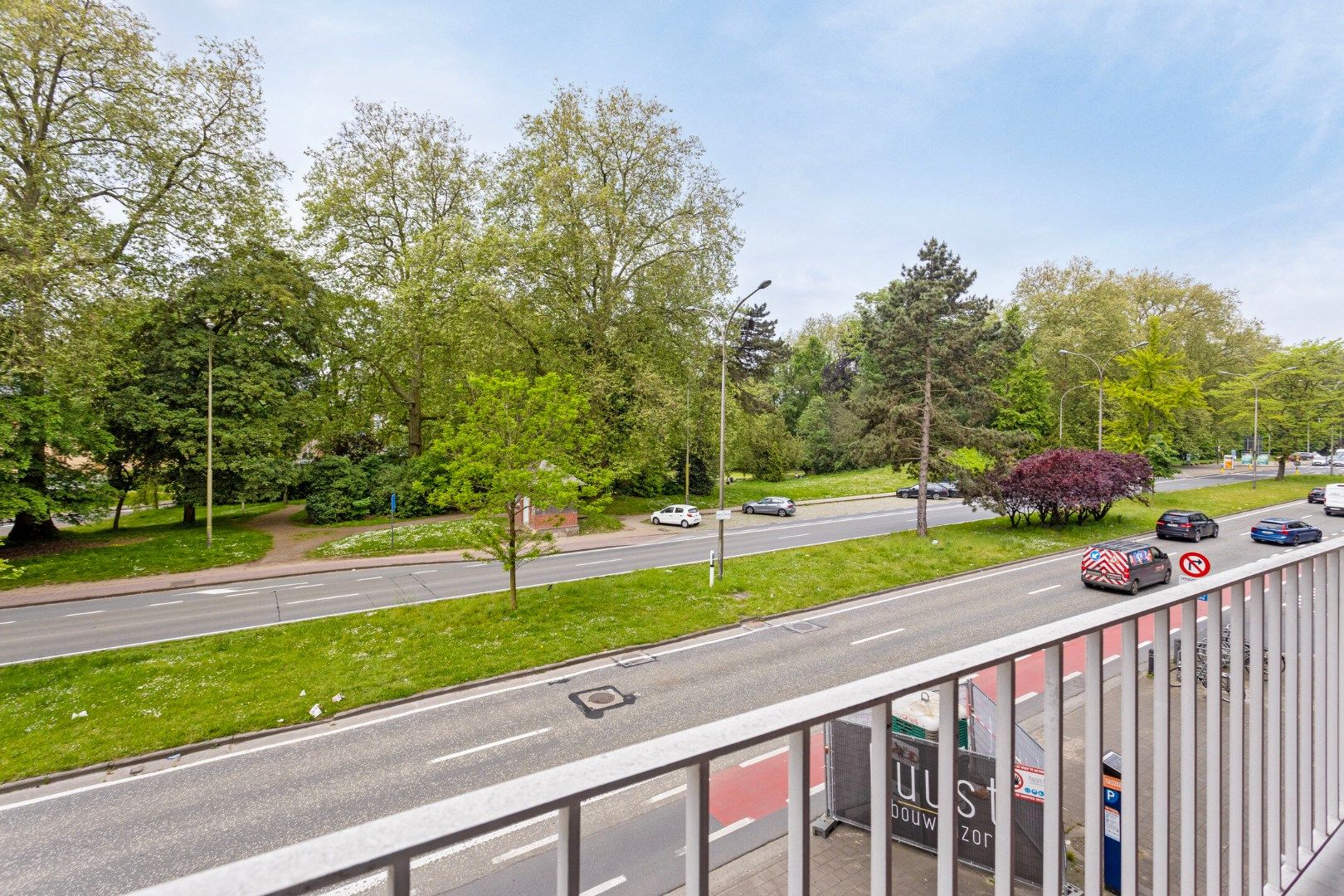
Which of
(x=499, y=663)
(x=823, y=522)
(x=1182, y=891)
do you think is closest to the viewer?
(x=1182, y=891)

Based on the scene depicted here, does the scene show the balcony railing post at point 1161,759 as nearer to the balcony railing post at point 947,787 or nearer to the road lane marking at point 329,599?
the balcony railing post at point 947,787

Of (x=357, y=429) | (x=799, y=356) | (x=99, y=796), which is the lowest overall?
(x=99, y=796)

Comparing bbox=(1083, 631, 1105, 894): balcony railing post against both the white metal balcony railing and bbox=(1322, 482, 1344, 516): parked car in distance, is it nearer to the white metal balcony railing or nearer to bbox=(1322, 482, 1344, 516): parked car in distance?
the white metal balcony railing

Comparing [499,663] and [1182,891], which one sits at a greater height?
[1182,891]

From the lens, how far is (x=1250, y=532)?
24.0 metres

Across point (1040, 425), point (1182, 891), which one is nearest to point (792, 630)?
point (1182, 891)

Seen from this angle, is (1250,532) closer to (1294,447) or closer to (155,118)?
(1294,447)

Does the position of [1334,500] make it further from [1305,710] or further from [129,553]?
[129,553]

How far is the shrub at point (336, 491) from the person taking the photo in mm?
28375

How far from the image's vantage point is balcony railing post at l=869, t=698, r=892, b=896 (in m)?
1.34

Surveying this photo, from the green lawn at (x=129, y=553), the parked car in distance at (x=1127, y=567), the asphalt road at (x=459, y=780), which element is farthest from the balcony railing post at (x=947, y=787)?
the green lawn at (x=129, y=553)

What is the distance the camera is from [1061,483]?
76.9ft

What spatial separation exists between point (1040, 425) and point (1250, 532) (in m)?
19.0

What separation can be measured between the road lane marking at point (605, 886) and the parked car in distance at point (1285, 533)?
26.9 metres
